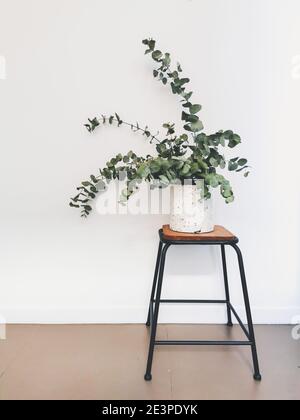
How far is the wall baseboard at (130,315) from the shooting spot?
1697 mm

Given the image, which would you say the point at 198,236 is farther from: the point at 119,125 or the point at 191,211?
the point at 119,125

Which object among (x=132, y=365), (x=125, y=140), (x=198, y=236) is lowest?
(x=132, y=365)

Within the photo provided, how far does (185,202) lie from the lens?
1353 millimetres

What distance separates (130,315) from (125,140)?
0.93 meters

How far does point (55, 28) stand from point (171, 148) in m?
0.87

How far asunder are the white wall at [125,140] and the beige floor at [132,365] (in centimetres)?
11

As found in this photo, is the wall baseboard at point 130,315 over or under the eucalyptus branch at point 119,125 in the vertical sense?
under

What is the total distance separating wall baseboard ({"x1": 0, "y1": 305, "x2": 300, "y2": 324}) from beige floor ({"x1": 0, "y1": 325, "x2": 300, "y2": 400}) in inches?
1.4

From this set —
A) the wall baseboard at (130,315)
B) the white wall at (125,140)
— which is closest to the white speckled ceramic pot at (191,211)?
the white wall at (125,140)

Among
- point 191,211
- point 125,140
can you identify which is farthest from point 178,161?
point 125,140

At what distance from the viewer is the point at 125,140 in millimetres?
1625

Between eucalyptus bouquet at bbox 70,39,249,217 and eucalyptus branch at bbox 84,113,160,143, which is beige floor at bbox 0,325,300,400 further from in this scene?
eucalyptus branch at bbox 84,113,160,143

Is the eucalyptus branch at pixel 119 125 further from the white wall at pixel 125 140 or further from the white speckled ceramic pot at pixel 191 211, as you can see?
the white speckled ceramic pot at pixel 191 211

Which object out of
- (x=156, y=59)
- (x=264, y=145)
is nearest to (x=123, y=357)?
(x=264, y=145)
